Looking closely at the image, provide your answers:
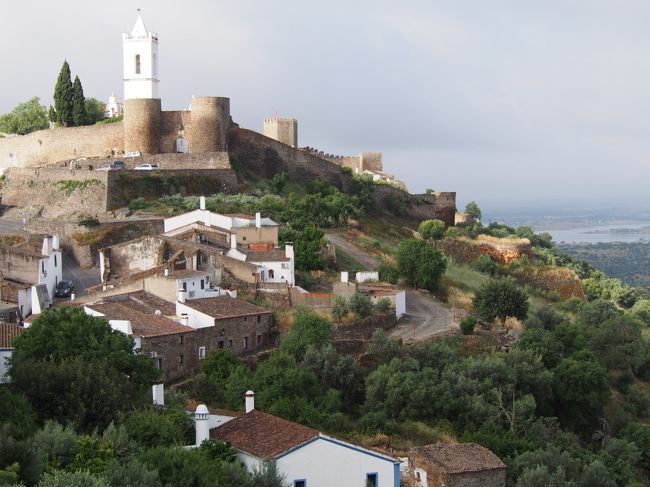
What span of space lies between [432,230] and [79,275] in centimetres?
2132

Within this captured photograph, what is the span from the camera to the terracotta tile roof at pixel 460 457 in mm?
25891

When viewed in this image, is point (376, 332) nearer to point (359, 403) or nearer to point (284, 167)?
point (359, 403)

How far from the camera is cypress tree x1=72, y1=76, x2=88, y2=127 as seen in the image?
59194 mm

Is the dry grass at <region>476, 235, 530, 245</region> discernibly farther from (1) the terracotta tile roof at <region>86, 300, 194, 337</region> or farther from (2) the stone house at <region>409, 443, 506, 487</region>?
(2) the stone house at <region>409, 443, 506, 487</region>

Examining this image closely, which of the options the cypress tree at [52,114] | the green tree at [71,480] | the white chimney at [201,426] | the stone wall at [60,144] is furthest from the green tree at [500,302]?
the cypress tree at [52,114]

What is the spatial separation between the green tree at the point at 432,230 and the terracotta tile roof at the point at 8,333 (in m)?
29.5

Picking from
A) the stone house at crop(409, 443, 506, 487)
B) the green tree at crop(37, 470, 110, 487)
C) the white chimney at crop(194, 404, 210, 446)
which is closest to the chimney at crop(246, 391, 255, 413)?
the white chimney at crop(194, 404, 210, 446)

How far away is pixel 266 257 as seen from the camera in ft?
124

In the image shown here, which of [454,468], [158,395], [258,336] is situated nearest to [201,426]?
[158,395]

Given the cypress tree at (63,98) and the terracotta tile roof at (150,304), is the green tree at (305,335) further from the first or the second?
the cypress tree at (63,98)

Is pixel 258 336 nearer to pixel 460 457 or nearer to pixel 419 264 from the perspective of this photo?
pixel 460 457

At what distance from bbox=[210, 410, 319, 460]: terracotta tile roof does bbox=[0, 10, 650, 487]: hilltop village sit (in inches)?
2.5

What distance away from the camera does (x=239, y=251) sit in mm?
38375

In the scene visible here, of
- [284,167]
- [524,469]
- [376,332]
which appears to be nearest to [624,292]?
[284,167]
